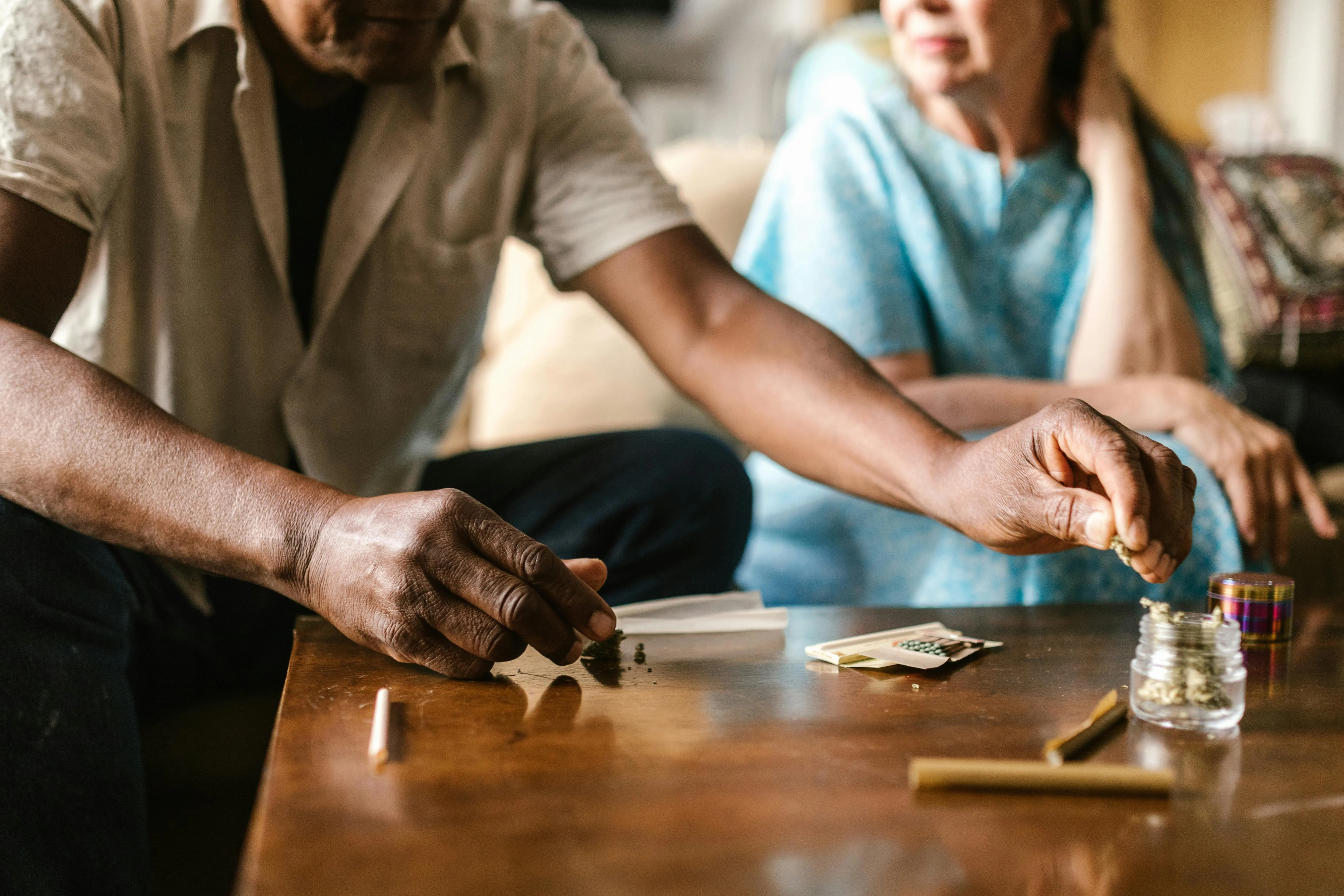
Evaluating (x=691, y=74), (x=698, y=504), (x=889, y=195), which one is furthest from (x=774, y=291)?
(x=691, y=74)

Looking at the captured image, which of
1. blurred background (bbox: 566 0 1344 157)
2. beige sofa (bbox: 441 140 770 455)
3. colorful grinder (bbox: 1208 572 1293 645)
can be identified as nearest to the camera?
colorful grinder (bbox: 1208 572 1293 645)

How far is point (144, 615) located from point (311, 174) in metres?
0.44

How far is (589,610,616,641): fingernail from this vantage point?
690mm

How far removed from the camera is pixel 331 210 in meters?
1.11

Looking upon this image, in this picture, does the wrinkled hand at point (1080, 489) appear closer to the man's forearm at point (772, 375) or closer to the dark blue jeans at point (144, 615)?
the man's forearm at point (772, 375)

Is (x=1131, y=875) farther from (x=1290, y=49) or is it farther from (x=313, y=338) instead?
(x=1290, y=49)

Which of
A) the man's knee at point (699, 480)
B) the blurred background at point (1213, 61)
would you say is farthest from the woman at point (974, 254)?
the blurred background at point (1213, 61)

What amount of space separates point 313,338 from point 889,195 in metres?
0.72

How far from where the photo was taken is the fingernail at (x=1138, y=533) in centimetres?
68

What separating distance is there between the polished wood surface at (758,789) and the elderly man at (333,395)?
0.07m

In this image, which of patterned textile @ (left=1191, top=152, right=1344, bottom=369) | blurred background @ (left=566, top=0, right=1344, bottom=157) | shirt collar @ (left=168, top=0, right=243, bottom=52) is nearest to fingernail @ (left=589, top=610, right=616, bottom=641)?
shirt collar @ (left=168, top=0, right=243, bottom=52)

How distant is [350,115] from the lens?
3.73 ft

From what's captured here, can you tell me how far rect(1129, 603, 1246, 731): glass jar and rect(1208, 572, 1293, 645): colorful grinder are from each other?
23cm

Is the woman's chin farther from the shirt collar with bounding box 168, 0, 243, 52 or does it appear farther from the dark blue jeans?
the shirt collar with bounding box 168, 0, 243, 52
